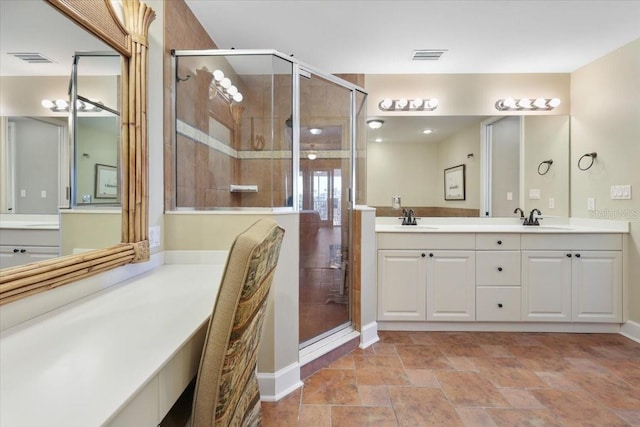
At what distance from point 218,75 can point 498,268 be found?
110 inches

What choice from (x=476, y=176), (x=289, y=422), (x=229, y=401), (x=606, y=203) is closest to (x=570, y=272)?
(x=606, y=203)

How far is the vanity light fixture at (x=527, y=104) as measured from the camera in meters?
2.97

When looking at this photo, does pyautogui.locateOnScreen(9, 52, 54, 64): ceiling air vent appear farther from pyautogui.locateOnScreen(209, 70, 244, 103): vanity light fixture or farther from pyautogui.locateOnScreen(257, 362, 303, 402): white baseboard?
pyautogui.locateOnScreen(257, 362, 303, 402): white baseboard

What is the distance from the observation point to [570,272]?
8.30 feet

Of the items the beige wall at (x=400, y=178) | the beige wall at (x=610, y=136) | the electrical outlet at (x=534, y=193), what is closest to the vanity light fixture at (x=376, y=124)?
the beige wall at (x=400, y=178)

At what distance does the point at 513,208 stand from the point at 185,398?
3.18 meters

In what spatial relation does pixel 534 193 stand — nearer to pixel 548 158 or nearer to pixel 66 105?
pixel 548 158

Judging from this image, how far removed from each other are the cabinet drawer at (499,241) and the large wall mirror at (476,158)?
1.62ft

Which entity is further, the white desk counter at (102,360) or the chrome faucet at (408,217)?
the chrome faucet at (408,217)

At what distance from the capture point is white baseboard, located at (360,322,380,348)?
2.33 m

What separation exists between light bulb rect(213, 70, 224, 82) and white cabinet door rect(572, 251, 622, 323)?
10.7 feet

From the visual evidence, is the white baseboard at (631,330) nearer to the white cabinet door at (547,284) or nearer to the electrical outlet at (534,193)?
the white cabinet door at (547,284)

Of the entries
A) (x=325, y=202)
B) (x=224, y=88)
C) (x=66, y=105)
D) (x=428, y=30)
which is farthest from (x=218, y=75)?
(x=428, y=30)

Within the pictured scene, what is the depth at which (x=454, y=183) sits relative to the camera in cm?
297
